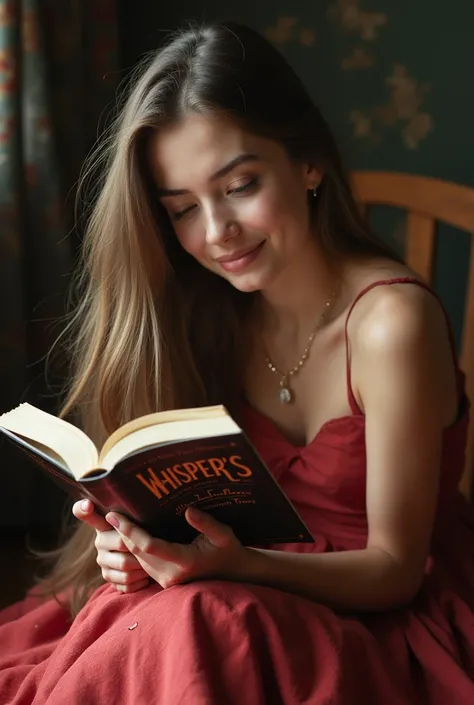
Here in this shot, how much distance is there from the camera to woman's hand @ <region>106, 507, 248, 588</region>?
0.87m

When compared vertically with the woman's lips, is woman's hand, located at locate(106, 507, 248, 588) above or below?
below

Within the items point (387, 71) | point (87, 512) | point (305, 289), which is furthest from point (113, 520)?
point (387, 71)

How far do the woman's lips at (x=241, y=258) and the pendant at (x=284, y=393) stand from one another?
0.22m

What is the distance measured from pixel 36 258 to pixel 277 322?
53 cm

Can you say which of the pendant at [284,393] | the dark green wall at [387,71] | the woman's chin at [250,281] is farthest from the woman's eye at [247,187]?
the dark green wall at [387,71]

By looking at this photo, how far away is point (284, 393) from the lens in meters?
1.22

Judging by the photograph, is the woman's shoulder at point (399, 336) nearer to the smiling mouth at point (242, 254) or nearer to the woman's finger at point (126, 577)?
the smiling mouth at point (242, 254)

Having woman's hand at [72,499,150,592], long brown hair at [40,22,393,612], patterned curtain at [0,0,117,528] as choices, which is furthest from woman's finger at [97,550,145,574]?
patterned curtain at [0,0,117,528]

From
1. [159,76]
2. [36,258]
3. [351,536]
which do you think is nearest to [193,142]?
[159,76]

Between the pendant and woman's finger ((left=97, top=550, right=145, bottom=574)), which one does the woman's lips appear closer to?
the pendant

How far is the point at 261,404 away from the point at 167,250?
26cm

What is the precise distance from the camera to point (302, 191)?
110 centimetres

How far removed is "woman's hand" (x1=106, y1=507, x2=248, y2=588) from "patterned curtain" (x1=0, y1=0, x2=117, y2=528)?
0.62 meters

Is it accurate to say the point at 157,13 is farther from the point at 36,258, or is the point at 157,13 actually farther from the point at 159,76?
the point at 159,76
